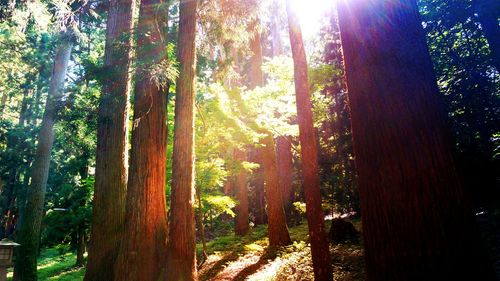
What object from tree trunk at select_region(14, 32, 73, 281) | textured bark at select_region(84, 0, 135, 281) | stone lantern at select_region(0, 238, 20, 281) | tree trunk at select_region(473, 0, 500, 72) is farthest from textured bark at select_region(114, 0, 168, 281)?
tree trunk at select_region(473, 0, 500, 72)

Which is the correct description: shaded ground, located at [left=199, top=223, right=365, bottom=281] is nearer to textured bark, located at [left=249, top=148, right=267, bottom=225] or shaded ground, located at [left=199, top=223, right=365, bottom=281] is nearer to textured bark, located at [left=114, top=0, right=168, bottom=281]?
textured bark, located at [left=114, top=0, right=168, bottom=281]

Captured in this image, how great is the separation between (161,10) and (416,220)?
8740mm

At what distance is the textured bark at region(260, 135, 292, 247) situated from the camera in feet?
35.8

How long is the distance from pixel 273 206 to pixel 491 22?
10535 millimetres

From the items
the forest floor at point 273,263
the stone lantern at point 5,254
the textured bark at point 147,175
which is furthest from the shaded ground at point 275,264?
the stone lantern at point 5,254

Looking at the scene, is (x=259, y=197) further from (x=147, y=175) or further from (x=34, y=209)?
(x=147, y=175)

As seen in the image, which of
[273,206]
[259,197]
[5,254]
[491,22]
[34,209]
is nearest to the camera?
[5,254]

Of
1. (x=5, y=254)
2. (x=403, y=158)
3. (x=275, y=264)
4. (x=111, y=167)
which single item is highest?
(x=111, y=167)

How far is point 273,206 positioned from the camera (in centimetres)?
1124

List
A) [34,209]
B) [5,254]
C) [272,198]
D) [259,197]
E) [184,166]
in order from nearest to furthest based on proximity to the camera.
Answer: [5,254]
[184,166]
[272,198]
[34,209]
[259,197]

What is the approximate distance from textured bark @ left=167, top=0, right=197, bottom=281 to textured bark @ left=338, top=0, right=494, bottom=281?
18.3 feet

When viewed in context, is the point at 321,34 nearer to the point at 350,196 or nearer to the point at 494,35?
the point at 494,35

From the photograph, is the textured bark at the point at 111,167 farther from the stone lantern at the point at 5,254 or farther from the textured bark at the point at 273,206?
the textured bark at the point at 273,206

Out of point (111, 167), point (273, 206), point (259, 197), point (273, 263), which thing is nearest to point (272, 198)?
point (273, 206)
